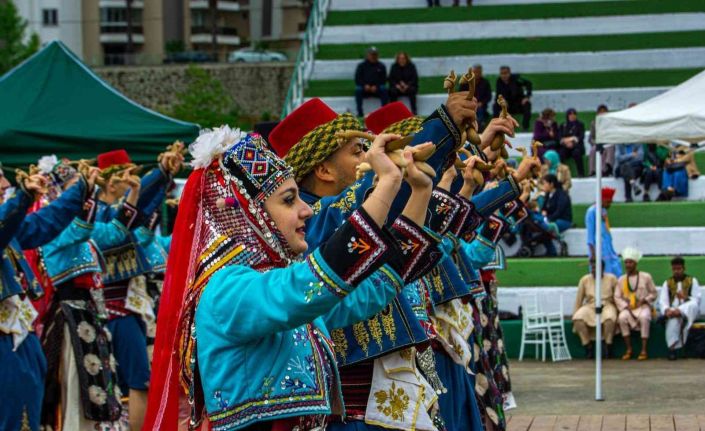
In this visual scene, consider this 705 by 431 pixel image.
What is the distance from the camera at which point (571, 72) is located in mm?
24875

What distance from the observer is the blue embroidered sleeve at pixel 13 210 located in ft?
25.9

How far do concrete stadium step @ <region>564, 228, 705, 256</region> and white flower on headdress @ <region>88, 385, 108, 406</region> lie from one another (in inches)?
402

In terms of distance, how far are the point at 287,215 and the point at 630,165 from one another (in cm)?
1617

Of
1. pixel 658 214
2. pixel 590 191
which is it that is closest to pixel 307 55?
pixel 590 191

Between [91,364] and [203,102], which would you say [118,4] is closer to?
[203,102]

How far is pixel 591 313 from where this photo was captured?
15.7 metres

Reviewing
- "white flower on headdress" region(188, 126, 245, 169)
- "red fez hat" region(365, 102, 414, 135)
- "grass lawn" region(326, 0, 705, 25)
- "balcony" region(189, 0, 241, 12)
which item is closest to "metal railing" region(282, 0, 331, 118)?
"grass lawn" region(326, 0, 705, 25)

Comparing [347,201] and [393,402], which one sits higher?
[347,201]

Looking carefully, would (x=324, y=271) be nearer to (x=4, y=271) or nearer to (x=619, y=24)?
(x=4, y=271)

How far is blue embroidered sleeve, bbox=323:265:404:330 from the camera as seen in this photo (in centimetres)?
409

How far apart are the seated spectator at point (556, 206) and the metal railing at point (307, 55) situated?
19.3 ft

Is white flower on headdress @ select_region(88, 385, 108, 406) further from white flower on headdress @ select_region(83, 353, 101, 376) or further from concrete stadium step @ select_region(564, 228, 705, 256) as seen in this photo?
concrete stadium step @ select_region(564, 228, 705, 256)

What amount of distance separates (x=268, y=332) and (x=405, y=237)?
1.79ft

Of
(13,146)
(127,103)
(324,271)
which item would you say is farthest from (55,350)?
(324,271)
